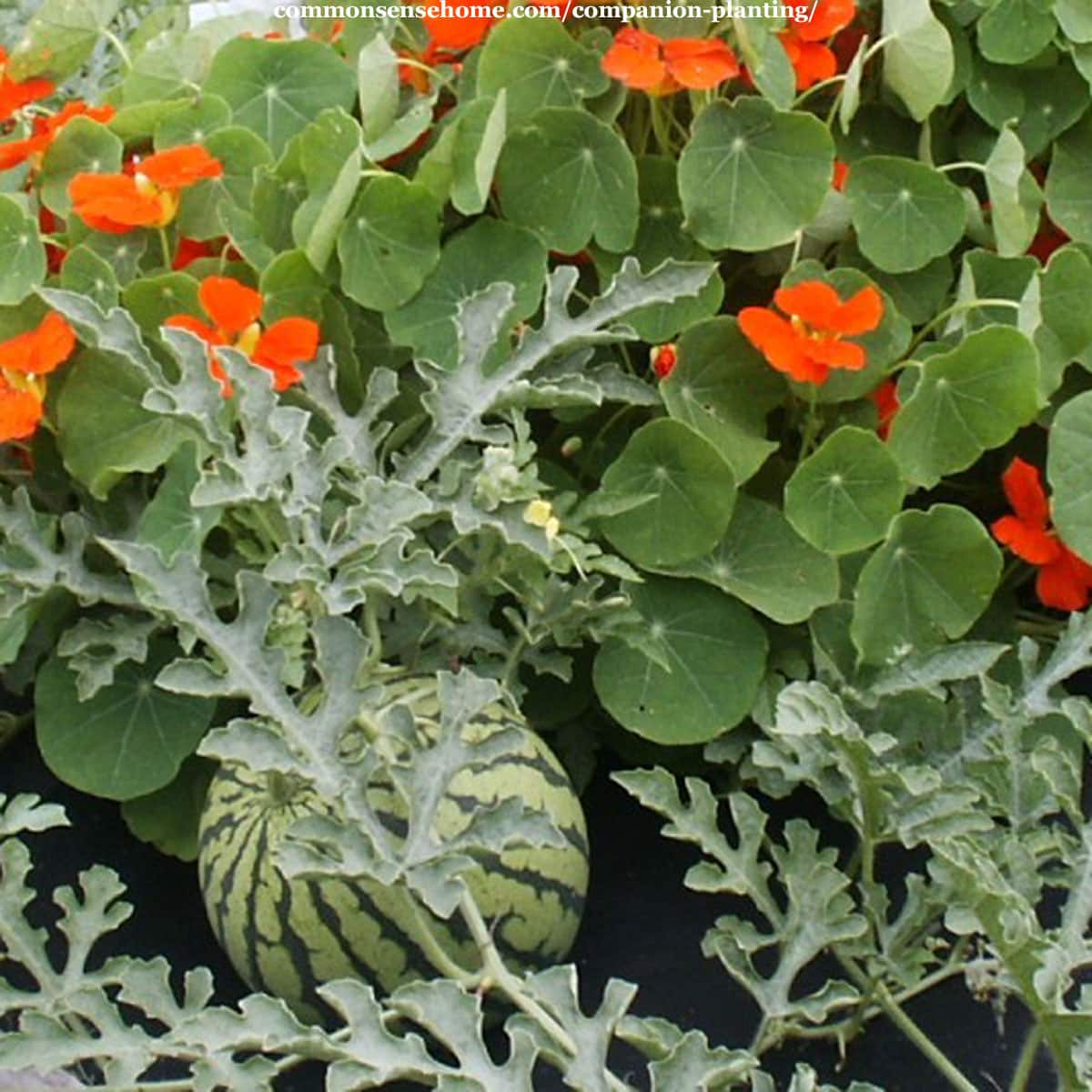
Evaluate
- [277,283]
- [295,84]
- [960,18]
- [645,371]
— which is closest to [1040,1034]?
[645,371]

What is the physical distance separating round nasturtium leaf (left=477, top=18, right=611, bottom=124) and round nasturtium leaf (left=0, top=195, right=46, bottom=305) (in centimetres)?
41

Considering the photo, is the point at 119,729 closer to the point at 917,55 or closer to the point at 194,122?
the point at 194,122

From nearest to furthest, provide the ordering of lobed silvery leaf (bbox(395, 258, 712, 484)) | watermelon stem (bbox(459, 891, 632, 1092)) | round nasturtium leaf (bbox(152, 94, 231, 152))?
watermelon stem (bbox(459, 891, 632, 1092)), lobed silvery leaf (bbox(395, 258, 712, 484)), round nasturtium leaf (bbox(152, 94, 231, 152))

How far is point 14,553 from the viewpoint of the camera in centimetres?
135

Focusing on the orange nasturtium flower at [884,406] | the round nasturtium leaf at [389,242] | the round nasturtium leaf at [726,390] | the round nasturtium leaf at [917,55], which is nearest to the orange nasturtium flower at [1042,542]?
the orange nasturtium flower at [884,406]

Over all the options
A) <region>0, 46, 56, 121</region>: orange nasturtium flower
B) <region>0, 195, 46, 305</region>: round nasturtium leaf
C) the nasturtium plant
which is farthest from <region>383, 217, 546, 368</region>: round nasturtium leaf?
<region>0, 46, 56, 121</region>: orange nasturtium flower

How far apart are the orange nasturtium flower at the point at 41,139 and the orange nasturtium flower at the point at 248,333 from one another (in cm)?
29

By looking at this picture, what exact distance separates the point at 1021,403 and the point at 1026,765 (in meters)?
0.31

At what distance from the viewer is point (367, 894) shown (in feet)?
3.93

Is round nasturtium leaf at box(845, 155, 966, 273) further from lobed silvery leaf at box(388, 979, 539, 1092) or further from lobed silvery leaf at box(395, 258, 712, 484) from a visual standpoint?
lobed silvery leaf at box(388, 979, 539, 1092)

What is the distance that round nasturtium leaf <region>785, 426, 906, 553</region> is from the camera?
1.35 meters

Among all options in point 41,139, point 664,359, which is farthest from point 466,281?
point 41,139

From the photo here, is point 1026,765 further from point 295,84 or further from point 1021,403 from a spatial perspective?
point 295,84

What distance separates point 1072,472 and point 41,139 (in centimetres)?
95
